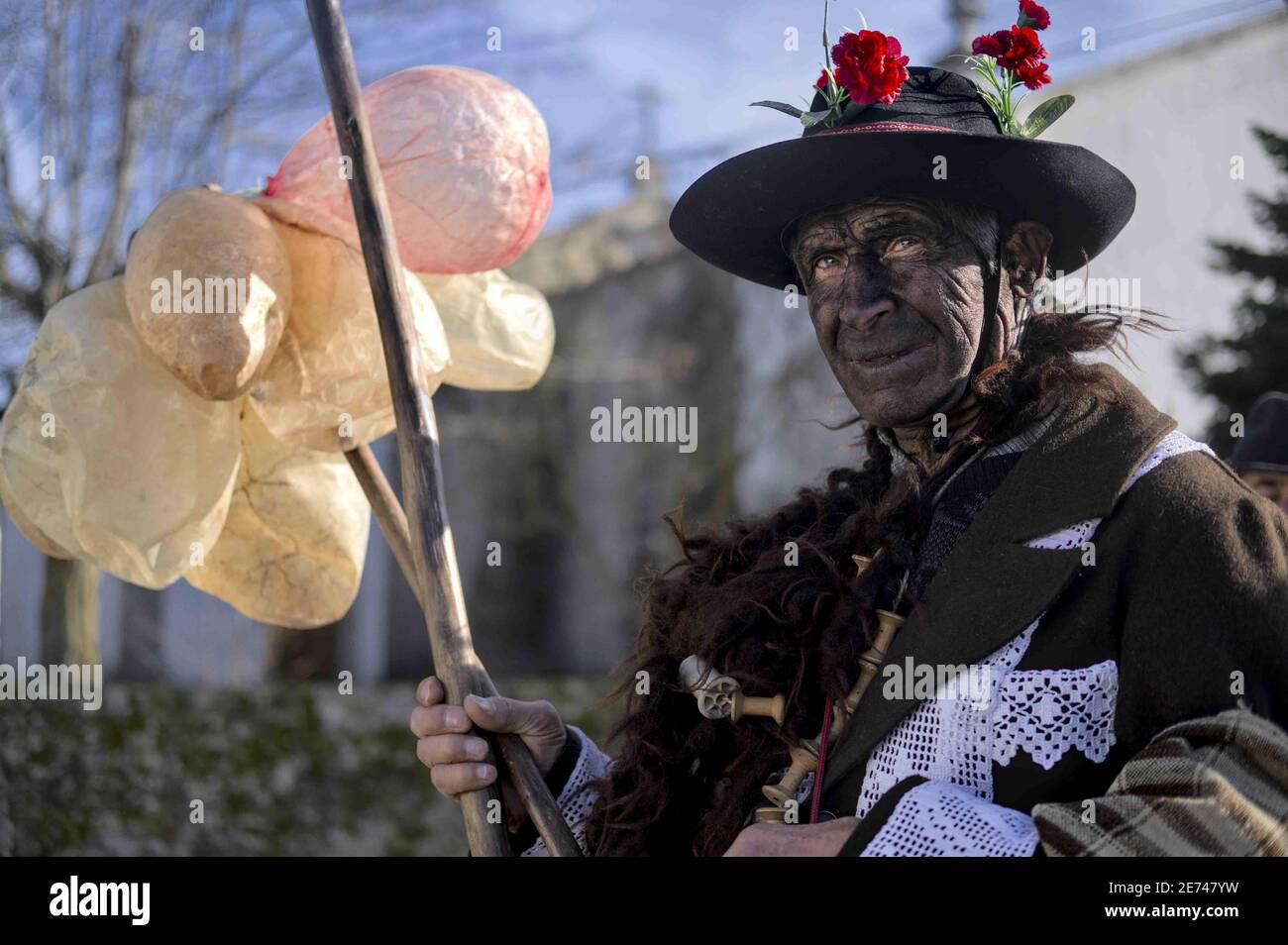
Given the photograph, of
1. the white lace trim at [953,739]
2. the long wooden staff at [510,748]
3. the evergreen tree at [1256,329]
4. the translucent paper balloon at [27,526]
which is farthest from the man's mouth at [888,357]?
the evergreen tree at [1256,329]

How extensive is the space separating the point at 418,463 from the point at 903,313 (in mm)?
815

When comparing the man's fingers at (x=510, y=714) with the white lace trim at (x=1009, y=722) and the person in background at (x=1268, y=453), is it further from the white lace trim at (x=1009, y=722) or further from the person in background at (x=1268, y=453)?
A: the person in background at (x=1268, y=453)

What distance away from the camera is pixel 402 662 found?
11773mm

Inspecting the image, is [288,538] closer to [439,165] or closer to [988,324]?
[439,165]

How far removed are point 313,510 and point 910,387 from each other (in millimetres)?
1128

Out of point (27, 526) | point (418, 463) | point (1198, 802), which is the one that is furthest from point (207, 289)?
point (1198, 802)

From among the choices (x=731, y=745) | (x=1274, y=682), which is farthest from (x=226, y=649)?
(x=1274, y=682)

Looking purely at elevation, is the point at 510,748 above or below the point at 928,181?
below

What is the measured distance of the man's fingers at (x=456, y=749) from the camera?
80.4 inches

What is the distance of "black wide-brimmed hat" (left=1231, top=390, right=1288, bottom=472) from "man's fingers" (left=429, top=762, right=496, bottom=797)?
2.82 metres

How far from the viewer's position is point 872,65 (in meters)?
2.04

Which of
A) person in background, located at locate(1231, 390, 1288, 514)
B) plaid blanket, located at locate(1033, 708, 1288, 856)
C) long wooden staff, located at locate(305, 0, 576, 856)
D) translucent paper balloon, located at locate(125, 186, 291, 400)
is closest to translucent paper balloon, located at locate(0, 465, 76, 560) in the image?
translucent paper balloon, located at locate(125, 186, 291, 400)

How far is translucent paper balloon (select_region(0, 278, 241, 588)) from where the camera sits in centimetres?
209
